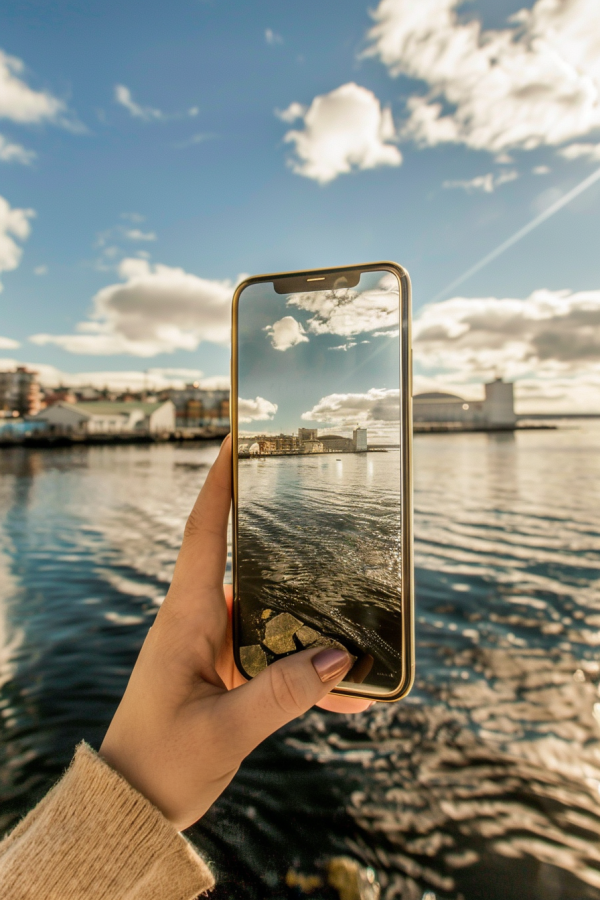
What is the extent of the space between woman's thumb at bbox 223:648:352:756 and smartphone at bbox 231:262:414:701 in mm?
185

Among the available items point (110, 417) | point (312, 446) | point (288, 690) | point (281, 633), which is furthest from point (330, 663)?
point (110, 417)

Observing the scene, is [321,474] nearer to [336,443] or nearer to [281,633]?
[336,443]

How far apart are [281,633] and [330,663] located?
0.92 feet

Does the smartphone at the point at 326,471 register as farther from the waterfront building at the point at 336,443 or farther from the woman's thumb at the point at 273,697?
the woman's thumb at the point at 273,697

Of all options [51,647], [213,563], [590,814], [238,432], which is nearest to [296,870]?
[590,814]

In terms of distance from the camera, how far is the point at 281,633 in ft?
5.85

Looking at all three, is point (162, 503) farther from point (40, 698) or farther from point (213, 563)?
point (213, 563)

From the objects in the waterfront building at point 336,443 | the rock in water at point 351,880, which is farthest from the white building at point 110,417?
the waterfront building at point 336,443

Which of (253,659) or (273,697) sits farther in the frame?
(253,659)

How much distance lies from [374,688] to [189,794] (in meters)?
0.67

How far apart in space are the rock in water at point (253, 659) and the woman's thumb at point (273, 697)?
28 centimetres

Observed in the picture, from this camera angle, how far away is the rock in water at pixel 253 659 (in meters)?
1.77

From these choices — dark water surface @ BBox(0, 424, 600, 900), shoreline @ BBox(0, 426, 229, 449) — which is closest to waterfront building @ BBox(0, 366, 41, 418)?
shoreline @ BBox(0, 426, 229, 449)

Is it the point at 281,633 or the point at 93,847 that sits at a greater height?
the point at 281,633
